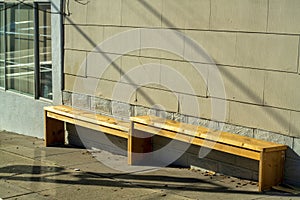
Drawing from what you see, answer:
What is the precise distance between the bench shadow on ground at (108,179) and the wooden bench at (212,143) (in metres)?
0.28

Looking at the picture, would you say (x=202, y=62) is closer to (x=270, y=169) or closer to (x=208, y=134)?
(x=208, y=134)

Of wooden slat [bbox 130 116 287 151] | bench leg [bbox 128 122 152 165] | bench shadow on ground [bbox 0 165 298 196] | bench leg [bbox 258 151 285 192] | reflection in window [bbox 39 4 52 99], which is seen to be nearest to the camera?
bench leg [bbox 258 151 285 192]

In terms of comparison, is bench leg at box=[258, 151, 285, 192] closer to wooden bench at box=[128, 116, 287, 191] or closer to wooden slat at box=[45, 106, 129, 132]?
wooden bench at box=[128, 116, 287, 191]

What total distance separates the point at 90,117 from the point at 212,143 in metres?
2.50

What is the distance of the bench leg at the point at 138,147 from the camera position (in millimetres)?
8570

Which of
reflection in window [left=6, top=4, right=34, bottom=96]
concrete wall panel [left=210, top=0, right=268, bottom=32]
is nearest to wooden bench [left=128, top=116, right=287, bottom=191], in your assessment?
concrete wall panel [left=210, top=0, right=268, bottom=32]

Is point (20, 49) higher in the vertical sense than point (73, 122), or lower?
higher

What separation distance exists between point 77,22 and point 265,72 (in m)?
3.86

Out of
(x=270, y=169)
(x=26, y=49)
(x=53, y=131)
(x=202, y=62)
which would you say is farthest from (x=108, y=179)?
(x=26, y=49)

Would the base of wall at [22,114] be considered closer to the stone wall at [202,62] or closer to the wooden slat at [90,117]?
the wooden slat at [90,117]

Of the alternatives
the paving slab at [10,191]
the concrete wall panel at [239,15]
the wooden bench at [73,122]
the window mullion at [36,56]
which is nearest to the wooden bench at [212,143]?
the wooden bench at [73,122]

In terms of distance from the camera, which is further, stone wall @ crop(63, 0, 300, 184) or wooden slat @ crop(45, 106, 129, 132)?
wooden slat @ crop(45, 106, 129, 132)

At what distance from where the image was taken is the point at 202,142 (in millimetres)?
7645

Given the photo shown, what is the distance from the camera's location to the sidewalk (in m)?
7.15
